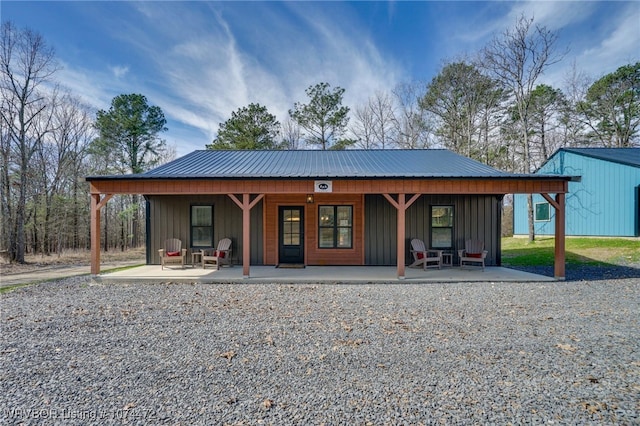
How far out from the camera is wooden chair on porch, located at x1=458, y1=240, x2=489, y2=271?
27.3 ft

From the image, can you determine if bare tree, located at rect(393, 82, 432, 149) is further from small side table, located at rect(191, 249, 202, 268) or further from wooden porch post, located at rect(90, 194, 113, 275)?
wooden porch post, located at rect(90, 194, 113, 275)

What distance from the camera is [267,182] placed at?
23.7ft

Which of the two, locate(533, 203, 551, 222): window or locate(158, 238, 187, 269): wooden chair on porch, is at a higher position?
locate(533, 203, 551, 222): window

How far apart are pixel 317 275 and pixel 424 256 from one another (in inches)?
118

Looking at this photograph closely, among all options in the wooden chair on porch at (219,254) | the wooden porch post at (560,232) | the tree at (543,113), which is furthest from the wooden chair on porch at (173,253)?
the tree at (543,113)

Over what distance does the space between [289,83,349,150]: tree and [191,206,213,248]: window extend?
12019 millimetres

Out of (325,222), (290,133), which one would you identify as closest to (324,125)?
(290,133)

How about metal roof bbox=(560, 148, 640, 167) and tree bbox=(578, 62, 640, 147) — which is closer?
metal roof bbox=(560, 148, 640, 167)

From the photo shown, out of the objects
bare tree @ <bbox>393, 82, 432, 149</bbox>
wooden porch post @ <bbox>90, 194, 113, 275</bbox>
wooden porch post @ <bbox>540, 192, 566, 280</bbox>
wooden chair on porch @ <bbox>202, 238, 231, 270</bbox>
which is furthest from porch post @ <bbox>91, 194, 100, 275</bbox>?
bare tree @ <bbox>393, 82, 432, 149</bbox>

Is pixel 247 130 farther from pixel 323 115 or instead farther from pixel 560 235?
pixel 560 235

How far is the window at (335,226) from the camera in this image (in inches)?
364

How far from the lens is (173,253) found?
8844 millimetres

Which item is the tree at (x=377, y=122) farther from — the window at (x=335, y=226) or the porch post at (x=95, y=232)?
the porch post at (x=95, y=232)

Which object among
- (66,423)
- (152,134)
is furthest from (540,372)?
(152,134)
